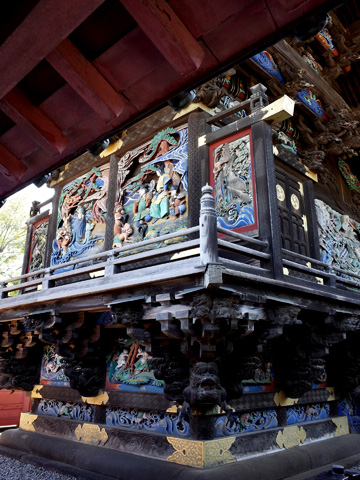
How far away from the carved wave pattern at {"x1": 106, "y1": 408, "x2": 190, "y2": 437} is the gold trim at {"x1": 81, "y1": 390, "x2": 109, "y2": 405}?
18cm

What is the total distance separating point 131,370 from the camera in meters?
6.89

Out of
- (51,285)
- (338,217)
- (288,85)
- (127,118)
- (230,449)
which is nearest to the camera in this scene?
(127,118)

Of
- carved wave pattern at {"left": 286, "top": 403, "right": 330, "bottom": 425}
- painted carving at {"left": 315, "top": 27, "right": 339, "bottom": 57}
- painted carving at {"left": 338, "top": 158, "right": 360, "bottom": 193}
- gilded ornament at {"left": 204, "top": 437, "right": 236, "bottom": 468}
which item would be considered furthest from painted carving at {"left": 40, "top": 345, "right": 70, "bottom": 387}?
painted carving at {"left": 315, "top": 27, "right": 339, "bottom": 57}

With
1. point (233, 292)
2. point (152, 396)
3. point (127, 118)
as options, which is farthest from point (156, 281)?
point (127, 118)

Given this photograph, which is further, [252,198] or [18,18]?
[252,198]

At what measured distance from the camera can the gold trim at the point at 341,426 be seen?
7840 millimetres

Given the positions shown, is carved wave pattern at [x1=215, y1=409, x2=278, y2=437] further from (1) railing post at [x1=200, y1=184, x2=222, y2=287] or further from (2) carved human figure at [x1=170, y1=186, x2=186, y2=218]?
(2) carved human figure at [x1=170, y1=186, x2=186, y2=218]

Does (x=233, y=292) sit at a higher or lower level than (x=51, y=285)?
lower

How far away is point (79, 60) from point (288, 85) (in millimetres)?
6898

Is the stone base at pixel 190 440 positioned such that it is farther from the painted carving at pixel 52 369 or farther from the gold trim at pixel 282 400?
the painted carving at pixel 52 369

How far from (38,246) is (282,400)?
A: 6331mm

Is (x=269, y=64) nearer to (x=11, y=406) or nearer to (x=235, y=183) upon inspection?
(x=235, y=183)

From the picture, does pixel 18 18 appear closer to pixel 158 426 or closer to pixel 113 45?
pixel 113 45

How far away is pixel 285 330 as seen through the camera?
627 cm
